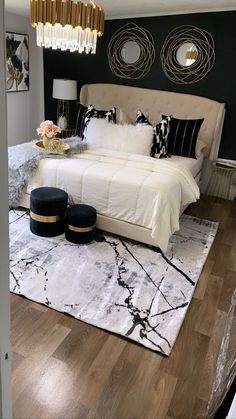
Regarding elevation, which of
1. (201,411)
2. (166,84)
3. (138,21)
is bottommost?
(201,411)

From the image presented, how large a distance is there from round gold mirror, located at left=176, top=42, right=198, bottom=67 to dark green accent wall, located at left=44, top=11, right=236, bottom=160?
250 millimetres

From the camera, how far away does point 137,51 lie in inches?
182

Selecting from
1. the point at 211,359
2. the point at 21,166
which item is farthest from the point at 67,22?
the point at 211,359

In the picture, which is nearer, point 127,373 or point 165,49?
point 127,373

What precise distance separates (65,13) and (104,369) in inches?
103

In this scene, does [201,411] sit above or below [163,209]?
below

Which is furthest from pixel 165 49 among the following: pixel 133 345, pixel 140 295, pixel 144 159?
pixel 133 345

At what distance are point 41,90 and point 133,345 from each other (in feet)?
15.5

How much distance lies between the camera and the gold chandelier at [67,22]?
2.63 metres

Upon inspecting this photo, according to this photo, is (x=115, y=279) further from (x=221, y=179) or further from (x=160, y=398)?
(x=221, y=179)

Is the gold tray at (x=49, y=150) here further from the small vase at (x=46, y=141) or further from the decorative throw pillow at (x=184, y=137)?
the decorative throw pillow at (x=184, y=137)

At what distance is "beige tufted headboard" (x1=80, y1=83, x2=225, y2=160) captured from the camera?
4.30 meters

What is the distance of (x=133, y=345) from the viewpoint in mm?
1972

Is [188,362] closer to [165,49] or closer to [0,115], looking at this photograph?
[0,115]
